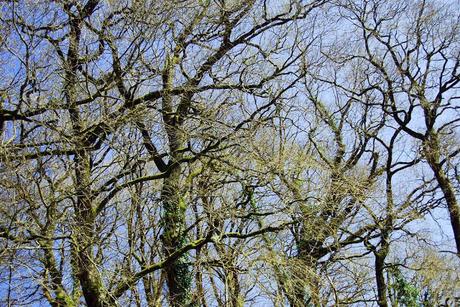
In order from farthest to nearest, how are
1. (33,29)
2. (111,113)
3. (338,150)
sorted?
(338,150), (111,113), (33,29)

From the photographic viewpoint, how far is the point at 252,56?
24.1ft

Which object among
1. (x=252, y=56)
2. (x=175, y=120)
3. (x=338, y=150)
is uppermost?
(x=338, y=150)

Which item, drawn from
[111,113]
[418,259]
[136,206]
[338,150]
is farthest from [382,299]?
[111,113]

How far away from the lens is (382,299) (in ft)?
32.5

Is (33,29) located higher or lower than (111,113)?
higher

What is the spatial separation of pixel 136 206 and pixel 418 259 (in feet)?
21.1

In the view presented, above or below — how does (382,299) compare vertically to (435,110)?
below

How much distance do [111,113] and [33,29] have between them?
114 cm

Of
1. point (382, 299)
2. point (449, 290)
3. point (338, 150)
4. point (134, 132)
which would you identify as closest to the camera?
point (134, 132)

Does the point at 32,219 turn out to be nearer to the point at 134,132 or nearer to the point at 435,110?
the point at 134,132

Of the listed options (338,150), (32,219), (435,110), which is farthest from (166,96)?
(435,110)

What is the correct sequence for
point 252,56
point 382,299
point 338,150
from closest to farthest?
point 252,56
point 382,299
point 338,150

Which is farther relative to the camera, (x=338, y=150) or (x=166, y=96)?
(x=338, y=150)

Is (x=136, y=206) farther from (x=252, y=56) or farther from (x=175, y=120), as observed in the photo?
(x=252, y=56)
